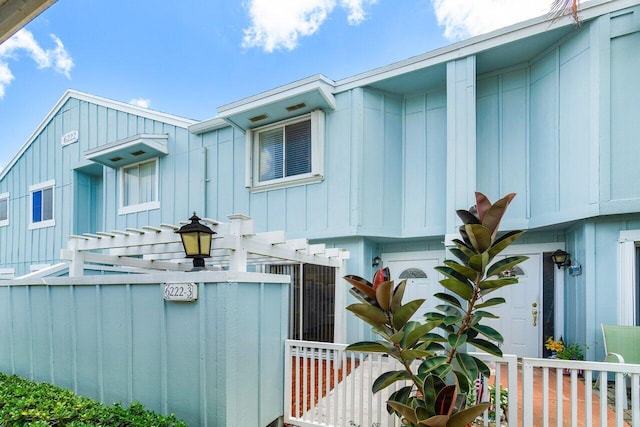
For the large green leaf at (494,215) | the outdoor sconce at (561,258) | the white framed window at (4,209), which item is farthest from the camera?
the white framed window at (4,209)

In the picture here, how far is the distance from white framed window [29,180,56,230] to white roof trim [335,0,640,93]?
9.91 metres

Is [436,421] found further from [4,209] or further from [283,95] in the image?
[4,209]

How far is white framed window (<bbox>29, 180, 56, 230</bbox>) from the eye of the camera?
1152cm

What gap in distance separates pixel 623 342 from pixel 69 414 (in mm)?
6333

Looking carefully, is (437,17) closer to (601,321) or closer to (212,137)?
(212,137)

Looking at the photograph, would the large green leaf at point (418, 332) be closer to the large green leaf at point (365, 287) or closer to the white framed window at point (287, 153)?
the large green leaf at point (365, 287)

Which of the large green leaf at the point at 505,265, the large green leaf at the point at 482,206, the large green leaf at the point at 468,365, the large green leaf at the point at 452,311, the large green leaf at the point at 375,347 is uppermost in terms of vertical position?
the large green leaf at the point at 482,206

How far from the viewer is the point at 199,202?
866 centimetres

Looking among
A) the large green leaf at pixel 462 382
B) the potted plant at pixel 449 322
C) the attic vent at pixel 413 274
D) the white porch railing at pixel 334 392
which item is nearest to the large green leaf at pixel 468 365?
the potted plant at pixel 449 322

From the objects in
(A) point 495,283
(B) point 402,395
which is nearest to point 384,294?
(A) point 495,283

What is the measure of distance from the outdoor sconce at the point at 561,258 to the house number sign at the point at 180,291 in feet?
18.5

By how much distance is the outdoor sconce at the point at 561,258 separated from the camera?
5970 mm

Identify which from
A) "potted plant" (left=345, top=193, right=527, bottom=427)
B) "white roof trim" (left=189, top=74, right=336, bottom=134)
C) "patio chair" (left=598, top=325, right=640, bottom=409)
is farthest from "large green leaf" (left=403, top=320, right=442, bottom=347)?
"white roof trim" (left=189, top=74, right=336, bottom=134)

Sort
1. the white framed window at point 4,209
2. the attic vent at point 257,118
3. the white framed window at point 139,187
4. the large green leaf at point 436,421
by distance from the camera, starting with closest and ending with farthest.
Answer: the large green leaf at point 436,421 < the attic vent at point 257,118 < the white framed window at point 139,187 < the white framed window at point 4,209
